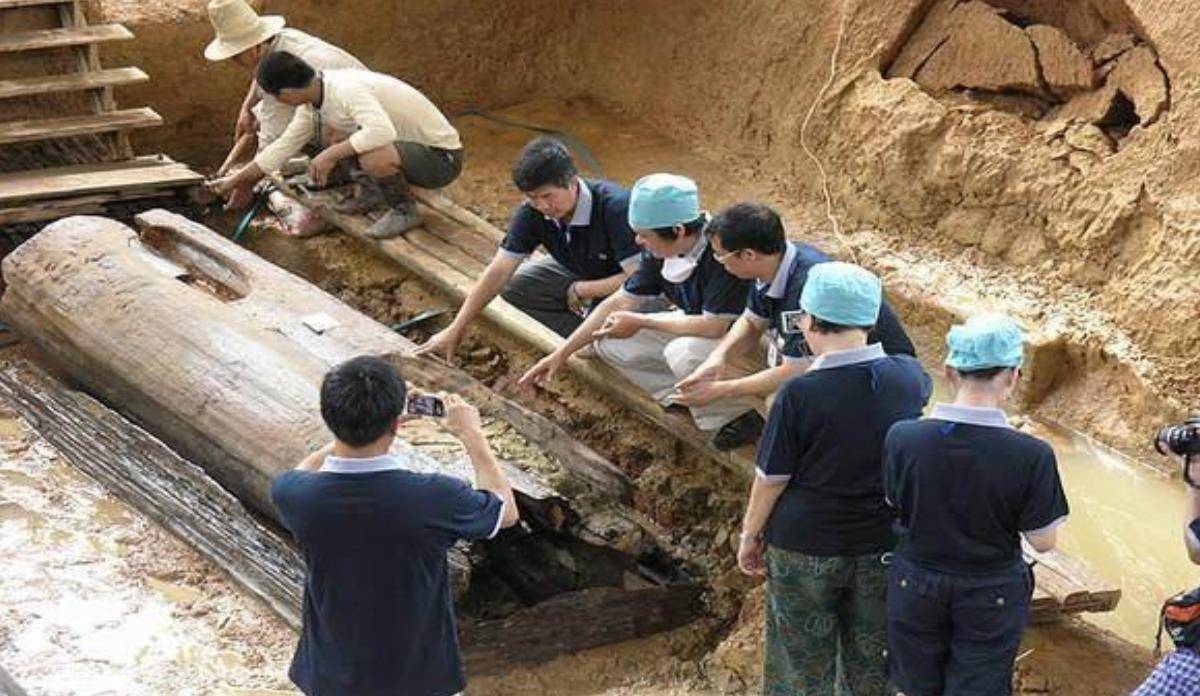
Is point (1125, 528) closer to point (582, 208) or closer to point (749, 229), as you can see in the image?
point (582, 208)

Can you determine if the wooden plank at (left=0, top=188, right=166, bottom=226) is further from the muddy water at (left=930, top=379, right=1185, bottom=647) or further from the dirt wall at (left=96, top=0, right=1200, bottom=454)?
the muddy water at (left=930, top=379, right=1185, bottom=647)

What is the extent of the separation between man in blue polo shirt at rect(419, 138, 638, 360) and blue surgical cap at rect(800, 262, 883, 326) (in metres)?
2.01

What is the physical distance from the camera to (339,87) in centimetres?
853

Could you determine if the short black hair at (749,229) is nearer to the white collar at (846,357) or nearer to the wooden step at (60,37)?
the white collar at (846,357)

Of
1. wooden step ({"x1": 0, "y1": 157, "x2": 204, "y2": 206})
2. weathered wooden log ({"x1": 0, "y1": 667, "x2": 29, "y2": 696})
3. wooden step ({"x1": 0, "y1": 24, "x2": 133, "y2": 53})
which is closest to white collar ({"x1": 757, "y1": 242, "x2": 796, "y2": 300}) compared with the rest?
weathered wooden log ({"x1": 0, "y1": 667, "x2": 29, "y2": 696})

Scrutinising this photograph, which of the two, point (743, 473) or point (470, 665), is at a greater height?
point (743, 473)

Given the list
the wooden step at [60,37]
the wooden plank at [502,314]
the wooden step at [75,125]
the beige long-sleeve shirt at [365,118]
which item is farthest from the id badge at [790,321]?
the wooden step at [60,37]

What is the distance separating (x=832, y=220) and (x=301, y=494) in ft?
Answer: 18.9

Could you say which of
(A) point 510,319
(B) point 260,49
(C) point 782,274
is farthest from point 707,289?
(B) point 260,49

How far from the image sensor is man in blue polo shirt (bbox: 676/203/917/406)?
5.41 m

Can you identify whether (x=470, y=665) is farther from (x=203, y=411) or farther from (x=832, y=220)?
(x=832, y=220)

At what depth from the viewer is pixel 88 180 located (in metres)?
9.05

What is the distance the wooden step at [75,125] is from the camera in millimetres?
9172

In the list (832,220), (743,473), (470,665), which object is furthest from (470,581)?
(832,220)
